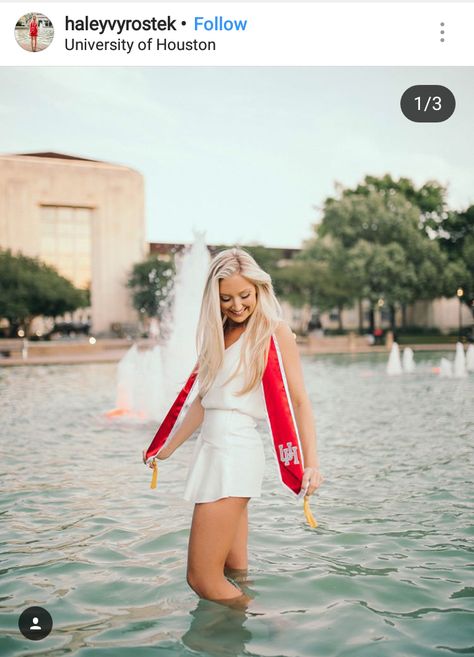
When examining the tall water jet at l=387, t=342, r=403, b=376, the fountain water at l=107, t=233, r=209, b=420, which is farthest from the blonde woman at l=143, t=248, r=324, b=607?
the tall water jet at l=387, t=342, r=403, b=376

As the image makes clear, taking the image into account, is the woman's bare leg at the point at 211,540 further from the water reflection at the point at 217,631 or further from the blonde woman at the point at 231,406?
the water reflection at the point at 217,631

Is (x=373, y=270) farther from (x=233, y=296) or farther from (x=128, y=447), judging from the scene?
(x=233, y=296)

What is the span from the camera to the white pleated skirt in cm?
304

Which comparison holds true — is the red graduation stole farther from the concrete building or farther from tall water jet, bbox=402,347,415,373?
the concrete building

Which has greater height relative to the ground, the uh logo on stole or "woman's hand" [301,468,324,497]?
the uh logo on stole

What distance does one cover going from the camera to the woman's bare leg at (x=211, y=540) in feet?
10.1

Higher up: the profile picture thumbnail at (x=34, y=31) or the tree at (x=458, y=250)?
the profile picture thumbnail at (x=34, y=31)

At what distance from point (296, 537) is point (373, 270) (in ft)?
90.1

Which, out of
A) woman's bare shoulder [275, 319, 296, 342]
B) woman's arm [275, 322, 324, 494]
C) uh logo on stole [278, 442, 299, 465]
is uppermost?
woman's bare shoulder [275, 319, 296, 342]

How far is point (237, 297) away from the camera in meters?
3.09

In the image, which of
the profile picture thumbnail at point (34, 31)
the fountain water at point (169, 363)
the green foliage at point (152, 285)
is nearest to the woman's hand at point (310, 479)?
the profile picture thumbnail at point (34, 31)

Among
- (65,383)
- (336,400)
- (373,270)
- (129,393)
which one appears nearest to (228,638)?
(129,393)

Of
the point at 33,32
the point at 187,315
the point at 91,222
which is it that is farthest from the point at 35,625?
the point at 91,222

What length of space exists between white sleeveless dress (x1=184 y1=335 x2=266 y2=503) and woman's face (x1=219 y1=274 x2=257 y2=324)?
12 centimetres
